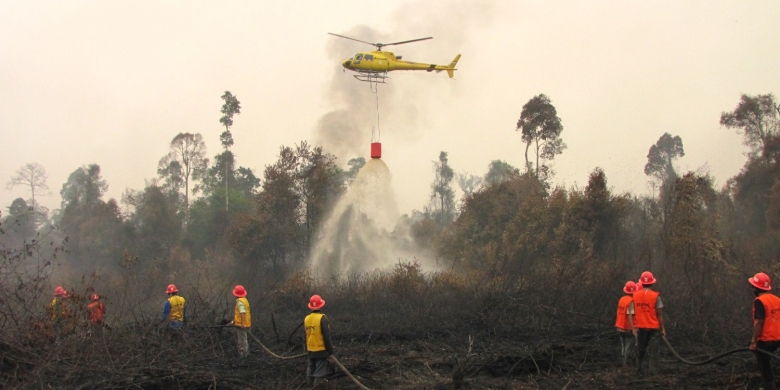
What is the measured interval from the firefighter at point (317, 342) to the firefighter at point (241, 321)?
3.78 m

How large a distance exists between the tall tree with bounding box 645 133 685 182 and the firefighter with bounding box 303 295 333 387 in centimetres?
6315

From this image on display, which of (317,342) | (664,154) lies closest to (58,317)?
(317,342)

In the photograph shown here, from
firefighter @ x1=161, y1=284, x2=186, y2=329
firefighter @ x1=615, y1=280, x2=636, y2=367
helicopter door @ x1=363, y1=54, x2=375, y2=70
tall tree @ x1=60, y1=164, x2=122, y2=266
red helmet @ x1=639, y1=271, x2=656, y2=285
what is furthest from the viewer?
tall tree @ x1=60, y1=164, x2=122, y2=266

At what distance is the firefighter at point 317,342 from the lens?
1084 centimetres

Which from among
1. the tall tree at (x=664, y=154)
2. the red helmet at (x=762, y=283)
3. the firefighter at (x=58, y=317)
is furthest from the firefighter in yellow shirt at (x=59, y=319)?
the tall tree at (x=664, y=154)

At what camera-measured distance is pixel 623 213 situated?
1280 inches

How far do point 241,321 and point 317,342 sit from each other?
13.8ft

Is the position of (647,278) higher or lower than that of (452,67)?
lower

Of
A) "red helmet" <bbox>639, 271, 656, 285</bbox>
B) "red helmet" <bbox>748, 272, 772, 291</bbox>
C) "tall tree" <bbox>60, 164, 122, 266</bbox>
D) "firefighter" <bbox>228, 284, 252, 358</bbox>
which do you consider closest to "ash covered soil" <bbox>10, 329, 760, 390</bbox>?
"firefighter" <bbox>228, 284, 252, 358</bbox>

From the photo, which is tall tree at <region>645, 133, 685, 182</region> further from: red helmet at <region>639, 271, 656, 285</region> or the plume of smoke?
red helmet at <region>639, 271, 656, 285</region>

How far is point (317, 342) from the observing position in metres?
11.0

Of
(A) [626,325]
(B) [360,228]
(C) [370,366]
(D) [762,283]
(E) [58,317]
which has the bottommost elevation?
(C) [370,366]

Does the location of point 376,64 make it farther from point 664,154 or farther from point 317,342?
point 664,154

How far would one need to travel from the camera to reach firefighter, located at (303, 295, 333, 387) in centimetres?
1084
